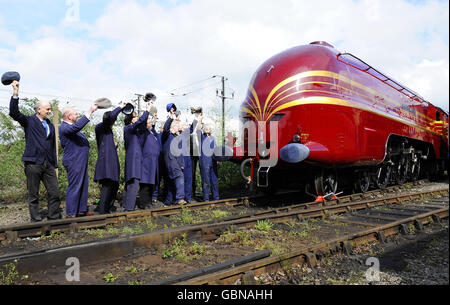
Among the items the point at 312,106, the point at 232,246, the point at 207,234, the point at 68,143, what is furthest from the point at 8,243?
the point at 312,106

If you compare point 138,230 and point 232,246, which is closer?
point 232,246

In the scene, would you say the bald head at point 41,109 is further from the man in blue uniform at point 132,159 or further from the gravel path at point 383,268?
the gravel path at point 383,268

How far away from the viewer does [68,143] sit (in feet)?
19.0

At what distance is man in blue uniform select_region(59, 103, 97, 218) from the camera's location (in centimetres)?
565

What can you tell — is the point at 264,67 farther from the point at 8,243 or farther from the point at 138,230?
the point at 8,243

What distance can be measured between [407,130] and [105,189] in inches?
330

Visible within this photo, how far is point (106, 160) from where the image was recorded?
5996 mm

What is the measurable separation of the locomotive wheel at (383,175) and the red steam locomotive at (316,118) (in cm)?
92

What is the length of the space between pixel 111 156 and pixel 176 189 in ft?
5.88

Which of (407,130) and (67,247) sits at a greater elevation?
(407,130)

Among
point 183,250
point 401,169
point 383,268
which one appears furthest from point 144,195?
point 401,169

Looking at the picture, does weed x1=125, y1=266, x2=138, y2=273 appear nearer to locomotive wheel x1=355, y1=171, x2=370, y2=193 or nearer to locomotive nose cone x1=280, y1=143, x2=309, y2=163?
locomotive nose cone x1=280, y1=143, x2=309, y2=163

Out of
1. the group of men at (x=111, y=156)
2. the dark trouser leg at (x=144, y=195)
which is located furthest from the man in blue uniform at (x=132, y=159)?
the dark trouser leg at (x=144, y=195)

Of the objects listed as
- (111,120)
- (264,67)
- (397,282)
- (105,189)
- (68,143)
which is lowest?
(397,282)
